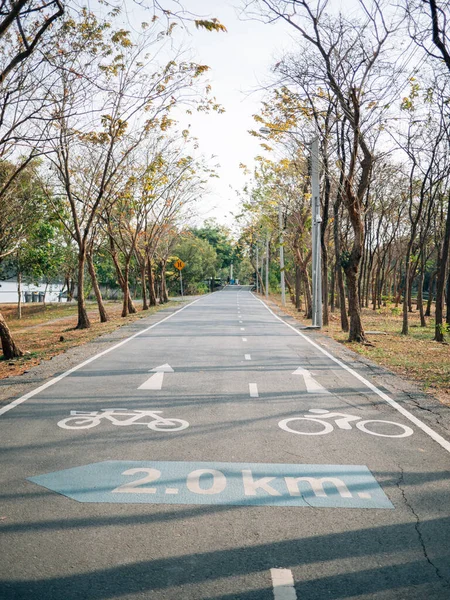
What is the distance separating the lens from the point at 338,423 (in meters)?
7.77

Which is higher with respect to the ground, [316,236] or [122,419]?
[316,236]

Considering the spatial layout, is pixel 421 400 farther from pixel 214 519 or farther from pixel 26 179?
pixel 26 179

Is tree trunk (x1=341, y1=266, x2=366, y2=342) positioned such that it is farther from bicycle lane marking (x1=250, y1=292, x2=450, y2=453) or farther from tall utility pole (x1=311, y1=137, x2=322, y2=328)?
bicycle lane marking (x1=250, y1=292, x2=450, y2=453)

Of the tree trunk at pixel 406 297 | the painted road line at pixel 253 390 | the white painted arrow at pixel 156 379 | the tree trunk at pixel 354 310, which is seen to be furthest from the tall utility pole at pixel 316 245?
the painted road line at pixel 253 390

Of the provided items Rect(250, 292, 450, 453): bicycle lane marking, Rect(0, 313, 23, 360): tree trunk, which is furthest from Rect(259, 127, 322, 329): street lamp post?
Rect(0, 313, 23, 360): tree trunk

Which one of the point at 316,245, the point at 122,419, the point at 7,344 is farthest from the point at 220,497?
the point at 316,245

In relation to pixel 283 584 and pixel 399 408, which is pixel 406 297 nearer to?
pixel 399 408

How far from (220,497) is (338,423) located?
10.4ft

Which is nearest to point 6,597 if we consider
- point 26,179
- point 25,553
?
point 25,553

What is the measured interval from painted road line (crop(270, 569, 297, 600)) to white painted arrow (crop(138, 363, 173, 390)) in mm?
6453

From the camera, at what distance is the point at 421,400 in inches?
374

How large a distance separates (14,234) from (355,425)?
26192 millimetres

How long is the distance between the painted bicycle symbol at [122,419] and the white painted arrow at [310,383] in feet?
9.86

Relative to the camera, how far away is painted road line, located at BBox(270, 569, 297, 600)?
3473 mm
